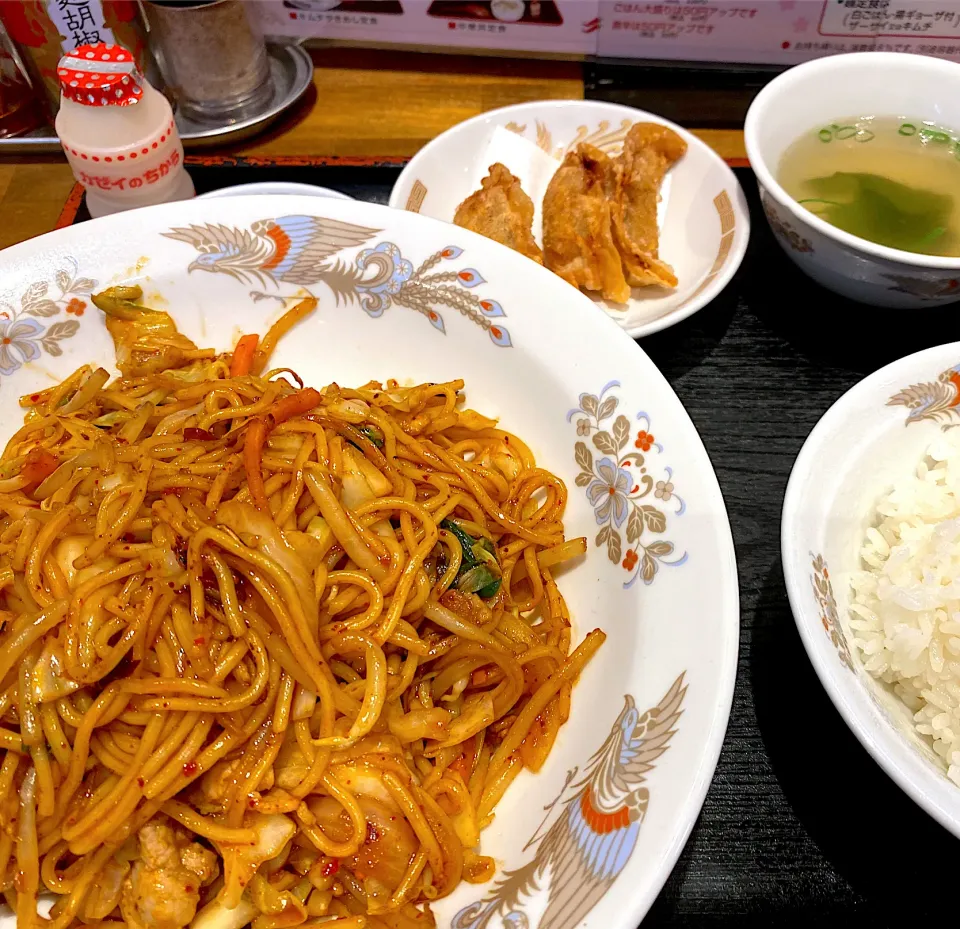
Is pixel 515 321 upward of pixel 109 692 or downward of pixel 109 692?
upward

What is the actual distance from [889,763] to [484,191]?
2113 millimetres

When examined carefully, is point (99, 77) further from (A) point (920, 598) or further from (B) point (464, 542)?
(A) point (920, 598)

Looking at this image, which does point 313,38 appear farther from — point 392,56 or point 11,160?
point 11,160

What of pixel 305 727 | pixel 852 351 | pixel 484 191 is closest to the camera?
pixel 305 727

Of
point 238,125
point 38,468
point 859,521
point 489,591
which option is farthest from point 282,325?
point 859,521

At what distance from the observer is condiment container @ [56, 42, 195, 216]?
7.06ft

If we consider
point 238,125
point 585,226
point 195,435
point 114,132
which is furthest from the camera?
point 238,125

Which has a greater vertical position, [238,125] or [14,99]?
[14,99]

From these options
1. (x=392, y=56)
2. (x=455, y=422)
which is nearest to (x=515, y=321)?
(x=455, y=422)

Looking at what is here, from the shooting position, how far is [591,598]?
1611mm

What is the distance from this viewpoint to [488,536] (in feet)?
5.31

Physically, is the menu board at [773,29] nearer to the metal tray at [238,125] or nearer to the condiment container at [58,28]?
the metal tray at [238,125]

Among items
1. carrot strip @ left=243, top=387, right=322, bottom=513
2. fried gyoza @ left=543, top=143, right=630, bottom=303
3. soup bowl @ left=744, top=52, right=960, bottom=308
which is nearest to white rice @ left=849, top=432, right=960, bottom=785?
soup bowl @ left=744, top=52, right=960, bottom=308

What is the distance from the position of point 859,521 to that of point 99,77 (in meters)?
2.41
